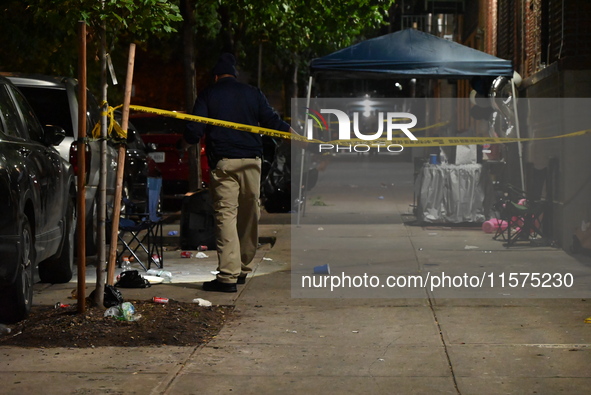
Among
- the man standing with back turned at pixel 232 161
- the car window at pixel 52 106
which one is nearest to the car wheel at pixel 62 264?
the man standing with back turned at pixel 232 161

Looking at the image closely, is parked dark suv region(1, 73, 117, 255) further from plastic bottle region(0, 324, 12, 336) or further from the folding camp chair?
plastic bottle region(0, 324, 12, 336)

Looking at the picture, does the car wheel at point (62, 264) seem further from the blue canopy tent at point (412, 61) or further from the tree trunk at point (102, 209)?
the blue canopy tent at point (412, 61)

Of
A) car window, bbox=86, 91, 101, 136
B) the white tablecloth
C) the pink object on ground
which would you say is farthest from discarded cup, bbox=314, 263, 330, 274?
the white tablecloth

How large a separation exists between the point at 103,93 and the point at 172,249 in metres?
5.09

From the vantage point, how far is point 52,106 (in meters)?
10.9

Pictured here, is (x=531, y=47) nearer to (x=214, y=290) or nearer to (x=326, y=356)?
(x=214, y=290)

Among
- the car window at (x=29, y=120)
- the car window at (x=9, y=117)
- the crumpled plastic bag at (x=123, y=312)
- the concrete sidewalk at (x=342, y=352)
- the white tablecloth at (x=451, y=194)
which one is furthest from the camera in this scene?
the white tablecloth at (x=451, y=194)

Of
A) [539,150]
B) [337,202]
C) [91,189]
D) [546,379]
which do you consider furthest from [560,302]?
[337,202]

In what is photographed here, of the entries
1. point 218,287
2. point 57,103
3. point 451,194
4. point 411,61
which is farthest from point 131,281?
point 411,61

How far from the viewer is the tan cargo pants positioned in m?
8.96

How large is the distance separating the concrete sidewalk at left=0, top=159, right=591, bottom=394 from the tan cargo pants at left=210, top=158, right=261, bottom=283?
0.28 metres

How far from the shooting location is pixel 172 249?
1247 cm

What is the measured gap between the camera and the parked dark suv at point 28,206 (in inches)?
281

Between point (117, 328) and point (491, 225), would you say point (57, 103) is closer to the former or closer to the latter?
point (117, 328)
